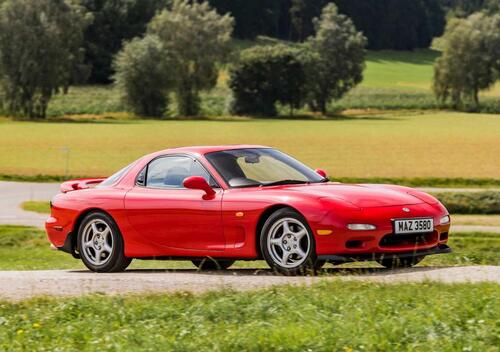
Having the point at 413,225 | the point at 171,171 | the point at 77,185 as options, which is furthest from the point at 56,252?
the point at 413,225

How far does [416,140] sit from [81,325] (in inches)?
2918

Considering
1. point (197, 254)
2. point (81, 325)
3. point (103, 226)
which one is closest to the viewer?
point (81, 325)

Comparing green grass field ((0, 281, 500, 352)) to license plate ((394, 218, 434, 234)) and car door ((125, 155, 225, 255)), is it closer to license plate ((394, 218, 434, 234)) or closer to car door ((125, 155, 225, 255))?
license plate ((394, 218, 434, 234))

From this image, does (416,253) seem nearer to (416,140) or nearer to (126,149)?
(126,149)

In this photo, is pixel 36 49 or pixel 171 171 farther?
pixel 36 49

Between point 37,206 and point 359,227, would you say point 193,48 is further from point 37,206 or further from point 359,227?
point 359,227

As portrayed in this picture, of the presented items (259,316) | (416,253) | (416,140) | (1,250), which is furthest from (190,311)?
(416,140)

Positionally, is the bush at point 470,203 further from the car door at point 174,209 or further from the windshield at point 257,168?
the car door at point 174,209

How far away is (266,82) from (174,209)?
4512 inches

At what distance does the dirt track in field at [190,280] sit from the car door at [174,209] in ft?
1.75

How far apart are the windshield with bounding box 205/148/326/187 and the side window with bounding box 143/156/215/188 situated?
7.4 inches

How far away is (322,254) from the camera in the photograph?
1139 centimetres

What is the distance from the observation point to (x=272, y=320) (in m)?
8.05

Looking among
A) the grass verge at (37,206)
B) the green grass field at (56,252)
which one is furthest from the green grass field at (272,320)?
the grass verge at (37,206)
